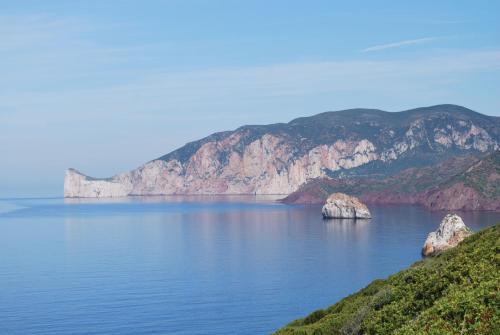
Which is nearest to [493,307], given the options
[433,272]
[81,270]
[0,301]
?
[433,272]

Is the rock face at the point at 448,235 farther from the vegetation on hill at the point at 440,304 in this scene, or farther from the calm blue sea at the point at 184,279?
the vegetation on hill at the point at 440,304

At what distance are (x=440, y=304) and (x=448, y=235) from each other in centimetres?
11528

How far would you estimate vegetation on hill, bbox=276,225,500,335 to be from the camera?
84.9ft

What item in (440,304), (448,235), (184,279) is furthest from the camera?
(448,235)

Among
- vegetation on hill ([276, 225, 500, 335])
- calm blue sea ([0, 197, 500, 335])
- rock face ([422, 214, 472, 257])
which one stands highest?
vegetation on hill ([276, 225, 500, 335])

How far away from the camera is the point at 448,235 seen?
139 metres

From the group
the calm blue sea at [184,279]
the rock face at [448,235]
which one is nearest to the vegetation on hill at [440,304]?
the calm blue sea at [184,279]

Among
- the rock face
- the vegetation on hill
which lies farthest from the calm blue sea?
the vegetation on hill

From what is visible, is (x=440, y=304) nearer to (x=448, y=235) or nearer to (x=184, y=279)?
(x=184, y=279)

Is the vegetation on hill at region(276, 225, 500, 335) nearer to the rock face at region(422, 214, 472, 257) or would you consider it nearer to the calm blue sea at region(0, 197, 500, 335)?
the calm blue sea at region(0, 197, 500, 335)

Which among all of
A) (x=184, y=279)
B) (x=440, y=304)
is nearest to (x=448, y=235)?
(x=184, y=279)

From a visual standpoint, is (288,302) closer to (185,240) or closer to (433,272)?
(433,272)

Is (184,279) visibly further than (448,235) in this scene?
No

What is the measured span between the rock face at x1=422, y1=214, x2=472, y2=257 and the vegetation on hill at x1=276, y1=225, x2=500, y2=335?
9337 cm
